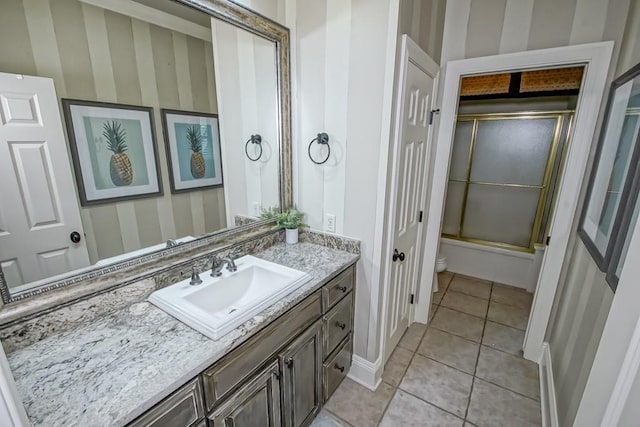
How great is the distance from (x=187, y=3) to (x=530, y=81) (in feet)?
10.2

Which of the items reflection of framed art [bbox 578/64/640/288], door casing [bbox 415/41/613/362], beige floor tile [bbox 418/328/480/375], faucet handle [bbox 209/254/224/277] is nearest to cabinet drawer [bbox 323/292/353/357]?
faucet handle [bbox 209/254/224/277]

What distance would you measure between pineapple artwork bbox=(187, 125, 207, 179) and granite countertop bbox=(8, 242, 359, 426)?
68 cm

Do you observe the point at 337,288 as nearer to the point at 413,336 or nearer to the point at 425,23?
the point at 413,336

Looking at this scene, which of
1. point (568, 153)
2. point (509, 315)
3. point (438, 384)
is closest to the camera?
point (568, 153)

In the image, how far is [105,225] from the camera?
1164mm

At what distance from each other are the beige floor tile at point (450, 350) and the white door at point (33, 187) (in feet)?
7.70

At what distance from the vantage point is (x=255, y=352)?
1.11 meters

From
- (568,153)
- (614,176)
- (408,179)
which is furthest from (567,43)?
(408,179)

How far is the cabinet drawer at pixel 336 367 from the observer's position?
1653 millimetres

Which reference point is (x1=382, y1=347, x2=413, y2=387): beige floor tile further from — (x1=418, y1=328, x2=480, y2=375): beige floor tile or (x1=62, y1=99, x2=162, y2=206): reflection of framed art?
(x1=62, y1=99, x2=162, y2=206): reflection of framed art

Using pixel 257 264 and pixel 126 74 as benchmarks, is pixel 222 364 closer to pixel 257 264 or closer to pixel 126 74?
pixel 257 264

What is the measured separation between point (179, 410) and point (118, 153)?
99cm

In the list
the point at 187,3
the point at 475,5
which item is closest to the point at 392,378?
the point at 187,3

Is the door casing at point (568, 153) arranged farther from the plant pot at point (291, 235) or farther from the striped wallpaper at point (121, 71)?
the striped wallpaper at point (121, 71)
